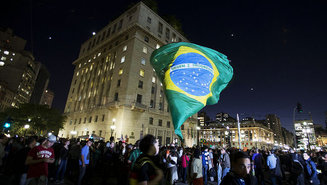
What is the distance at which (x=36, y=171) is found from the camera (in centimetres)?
426

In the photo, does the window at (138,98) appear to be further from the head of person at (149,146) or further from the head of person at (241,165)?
the head of person at (241,165)

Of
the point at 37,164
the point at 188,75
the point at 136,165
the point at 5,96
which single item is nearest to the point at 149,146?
the point at 136,165

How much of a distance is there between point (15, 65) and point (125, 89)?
241ft

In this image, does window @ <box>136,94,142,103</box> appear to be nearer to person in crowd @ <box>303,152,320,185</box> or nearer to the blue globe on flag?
the blue globe on flag

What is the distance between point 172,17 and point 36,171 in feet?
178

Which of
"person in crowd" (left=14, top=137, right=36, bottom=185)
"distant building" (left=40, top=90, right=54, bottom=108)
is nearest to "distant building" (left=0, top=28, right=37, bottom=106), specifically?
"distant building" (left=40, top=90, right=54, bottom=108)

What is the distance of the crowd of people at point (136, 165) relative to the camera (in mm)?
2375

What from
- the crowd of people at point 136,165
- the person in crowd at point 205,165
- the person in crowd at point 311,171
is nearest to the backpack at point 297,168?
the crowd of people at point 136,165

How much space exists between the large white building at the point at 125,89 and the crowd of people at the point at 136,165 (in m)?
18.5

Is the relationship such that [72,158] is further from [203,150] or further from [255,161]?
[255,161]

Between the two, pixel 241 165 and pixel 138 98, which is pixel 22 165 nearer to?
pixel 241 165

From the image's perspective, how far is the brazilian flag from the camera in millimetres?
5824

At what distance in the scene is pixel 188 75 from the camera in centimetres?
602

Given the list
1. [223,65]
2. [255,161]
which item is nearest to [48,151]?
[223,65]
